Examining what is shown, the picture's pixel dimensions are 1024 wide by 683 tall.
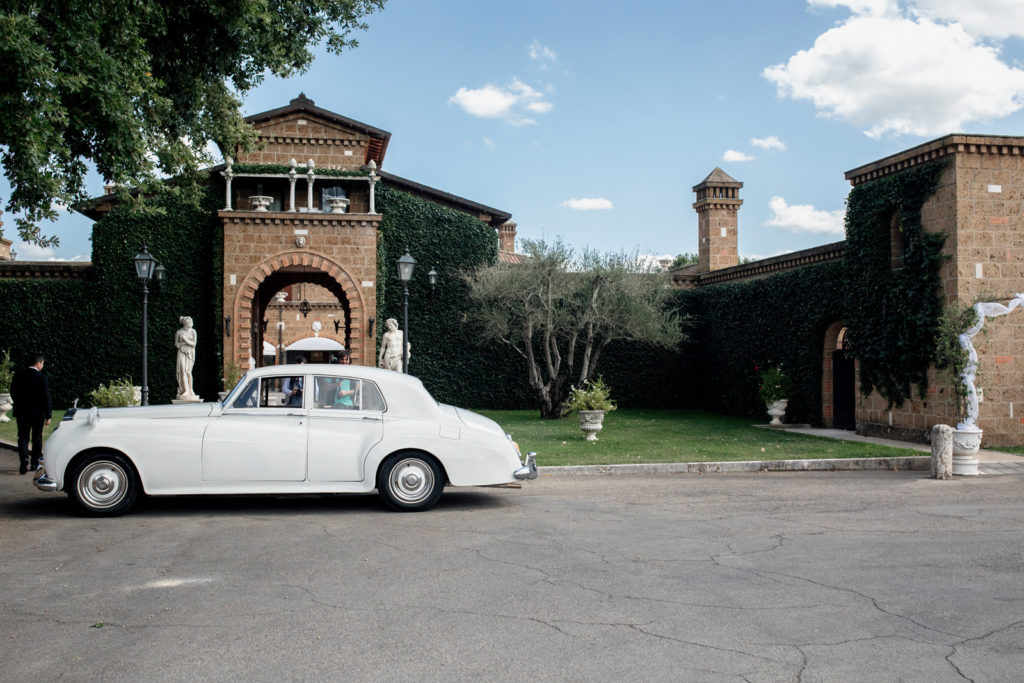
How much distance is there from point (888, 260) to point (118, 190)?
13.7m

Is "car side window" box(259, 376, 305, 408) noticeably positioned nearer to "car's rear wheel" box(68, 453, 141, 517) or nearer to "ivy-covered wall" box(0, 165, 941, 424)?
"car's rear wheel" box(68, 453, 141, 517)

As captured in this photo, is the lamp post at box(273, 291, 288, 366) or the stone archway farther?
the lamp post at box(273, 291, 288, 366)

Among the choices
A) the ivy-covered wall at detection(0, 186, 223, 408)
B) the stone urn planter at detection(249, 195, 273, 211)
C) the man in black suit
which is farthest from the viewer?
the stone urn planter at detection(249, 195, 273, 211)

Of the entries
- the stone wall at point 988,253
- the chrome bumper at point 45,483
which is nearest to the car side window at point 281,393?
the chrome bumper at point 45,483

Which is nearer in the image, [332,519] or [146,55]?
[332,519]

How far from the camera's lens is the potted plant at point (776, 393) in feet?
67.1

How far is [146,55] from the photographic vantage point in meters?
9.98

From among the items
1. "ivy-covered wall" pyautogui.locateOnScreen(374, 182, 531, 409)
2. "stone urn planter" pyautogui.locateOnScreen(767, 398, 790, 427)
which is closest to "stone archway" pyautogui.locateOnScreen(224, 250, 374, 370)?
"ivy-covered wall" pyautogui.locateOnScreen(374, 182, 531, 409)

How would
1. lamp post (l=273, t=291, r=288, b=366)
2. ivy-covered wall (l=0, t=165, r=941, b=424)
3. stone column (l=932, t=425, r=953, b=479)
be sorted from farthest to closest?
lamp post (l=273, t=291, r=288, b=366)
ivy-covered wall (l=0, t=165, r=941, b=424)
stone column (l=932, t=425, r=953, b=479)

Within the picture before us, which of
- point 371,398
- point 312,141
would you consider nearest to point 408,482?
point 371,398

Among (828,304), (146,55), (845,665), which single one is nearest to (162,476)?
(146,55)

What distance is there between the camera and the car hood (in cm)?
817

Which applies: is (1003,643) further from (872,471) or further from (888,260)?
(888,260)

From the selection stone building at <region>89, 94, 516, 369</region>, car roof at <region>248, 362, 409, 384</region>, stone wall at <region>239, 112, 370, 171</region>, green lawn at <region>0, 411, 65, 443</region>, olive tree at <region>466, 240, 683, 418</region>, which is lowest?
green lawn at <region>0, 411, 65, 443</region>
